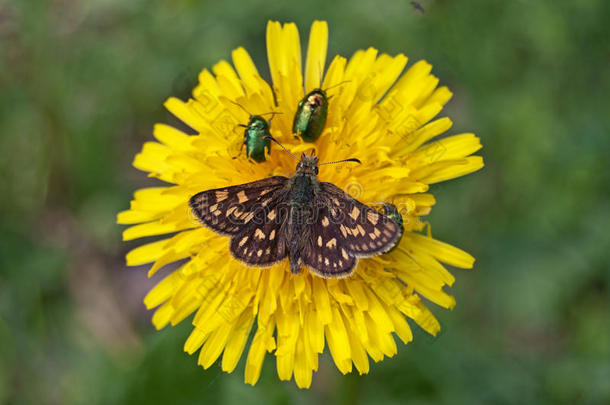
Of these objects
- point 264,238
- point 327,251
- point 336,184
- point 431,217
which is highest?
point 336,184

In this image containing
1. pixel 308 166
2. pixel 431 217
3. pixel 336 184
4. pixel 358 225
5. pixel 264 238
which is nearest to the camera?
pixel 358 225

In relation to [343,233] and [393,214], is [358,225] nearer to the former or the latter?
[343,233]

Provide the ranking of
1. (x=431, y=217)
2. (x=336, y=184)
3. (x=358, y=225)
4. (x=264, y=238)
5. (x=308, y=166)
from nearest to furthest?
1. (x=358, y=225)
2. (x=264, y=238)
3. (x=308, y=166)
4. (x=336, y=184)
5. (x=431, y=217)

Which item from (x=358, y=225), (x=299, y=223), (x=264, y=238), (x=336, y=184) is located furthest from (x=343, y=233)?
(x=336, y=184)

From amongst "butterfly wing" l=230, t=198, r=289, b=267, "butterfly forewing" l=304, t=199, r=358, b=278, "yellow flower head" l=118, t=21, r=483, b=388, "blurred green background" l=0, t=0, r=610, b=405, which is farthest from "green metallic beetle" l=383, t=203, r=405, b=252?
"blurred green background" l=0, t=0, r=610, b=405

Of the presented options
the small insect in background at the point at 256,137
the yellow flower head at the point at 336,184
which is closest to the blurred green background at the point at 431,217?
the yellow flower head at the point at 336,184

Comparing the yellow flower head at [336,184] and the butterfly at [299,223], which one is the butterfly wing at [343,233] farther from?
the yellow flower head at [336,184]

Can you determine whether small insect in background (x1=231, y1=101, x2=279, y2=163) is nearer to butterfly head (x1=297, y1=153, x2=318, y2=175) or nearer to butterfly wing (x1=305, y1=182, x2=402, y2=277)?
butterfly head (x1=297, y1=153, x2=318, y2=175)
